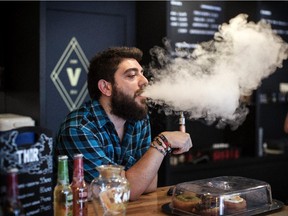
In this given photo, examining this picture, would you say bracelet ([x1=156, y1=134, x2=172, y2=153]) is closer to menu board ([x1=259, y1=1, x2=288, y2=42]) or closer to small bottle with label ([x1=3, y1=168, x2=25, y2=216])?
small bottle with label ([x1=3, y1=168, x2=25, y2=216])

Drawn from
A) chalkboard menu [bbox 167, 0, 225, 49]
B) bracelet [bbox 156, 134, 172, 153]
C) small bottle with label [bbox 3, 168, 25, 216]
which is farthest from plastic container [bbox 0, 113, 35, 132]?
small bottle with label [bbox 3, 168, 25, 216]

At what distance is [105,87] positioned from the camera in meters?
2.52

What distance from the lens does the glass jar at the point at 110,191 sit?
147 cm

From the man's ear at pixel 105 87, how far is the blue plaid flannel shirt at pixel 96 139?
0.08 m

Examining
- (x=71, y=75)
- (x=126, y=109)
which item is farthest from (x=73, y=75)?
(x=126, y=109)

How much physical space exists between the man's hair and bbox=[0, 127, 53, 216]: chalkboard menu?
3.75 ft

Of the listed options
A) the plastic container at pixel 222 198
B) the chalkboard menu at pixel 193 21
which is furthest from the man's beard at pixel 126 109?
the chalkboard menu at pixel 193 21

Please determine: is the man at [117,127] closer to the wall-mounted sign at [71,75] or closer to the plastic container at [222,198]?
the plastic container at [222,198]

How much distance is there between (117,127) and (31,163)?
1.18 meters

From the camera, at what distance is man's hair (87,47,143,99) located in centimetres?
250

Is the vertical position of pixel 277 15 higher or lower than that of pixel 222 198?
higher

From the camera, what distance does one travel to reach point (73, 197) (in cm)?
145

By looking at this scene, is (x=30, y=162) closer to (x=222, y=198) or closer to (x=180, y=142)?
(x=222, y=198)

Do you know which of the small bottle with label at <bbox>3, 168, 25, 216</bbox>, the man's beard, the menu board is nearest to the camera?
the small bottle with label at <bbox>3, 168, 25, 216</bbox>
